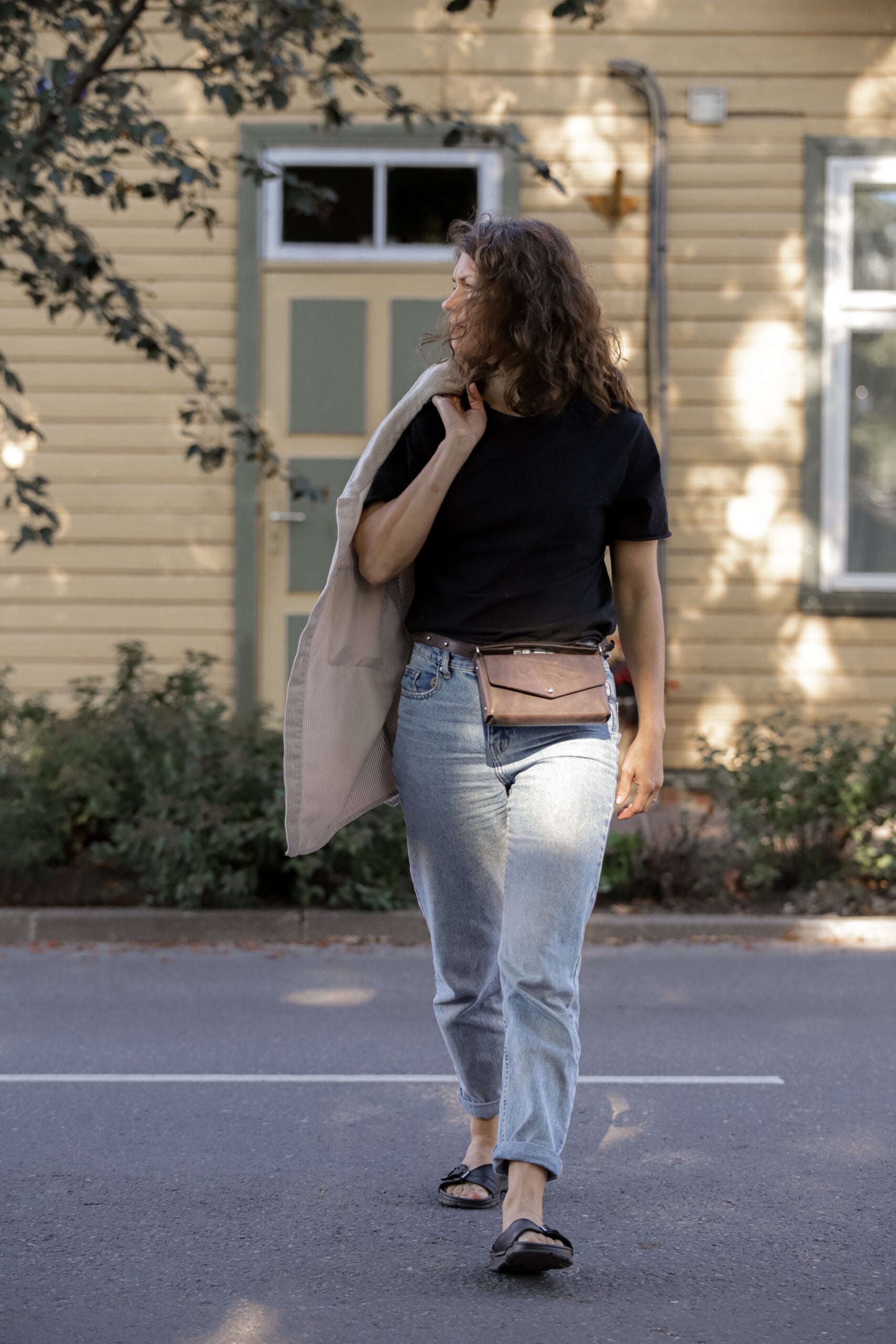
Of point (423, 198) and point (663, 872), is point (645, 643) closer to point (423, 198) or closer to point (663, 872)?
point (663, 872)

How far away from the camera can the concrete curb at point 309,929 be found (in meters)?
7.25

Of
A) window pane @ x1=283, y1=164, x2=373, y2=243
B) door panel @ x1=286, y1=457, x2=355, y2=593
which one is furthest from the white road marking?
window pane @ x1=283, y1=164, x2=373, y2=243

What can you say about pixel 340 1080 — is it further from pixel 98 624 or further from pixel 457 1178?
pixel 98 624

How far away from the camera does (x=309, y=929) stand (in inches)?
286

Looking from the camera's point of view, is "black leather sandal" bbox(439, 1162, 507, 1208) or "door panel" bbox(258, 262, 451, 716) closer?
"black leather sandal" bbox(439, 1162, 507, 1208)

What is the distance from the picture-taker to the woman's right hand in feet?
10.5

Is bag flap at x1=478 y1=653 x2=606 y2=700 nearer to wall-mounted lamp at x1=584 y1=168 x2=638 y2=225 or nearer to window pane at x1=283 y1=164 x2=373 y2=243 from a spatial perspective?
wall-mounted lamp at x1=584 y1=168 x2=638 y2=225

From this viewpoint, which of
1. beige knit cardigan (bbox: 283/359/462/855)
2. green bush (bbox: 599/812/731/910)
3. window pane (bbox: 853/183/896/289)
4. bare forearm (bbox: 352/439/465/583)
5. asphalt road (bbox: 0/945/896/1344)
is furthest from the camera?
window pane (bbox: 853/183/896/289)

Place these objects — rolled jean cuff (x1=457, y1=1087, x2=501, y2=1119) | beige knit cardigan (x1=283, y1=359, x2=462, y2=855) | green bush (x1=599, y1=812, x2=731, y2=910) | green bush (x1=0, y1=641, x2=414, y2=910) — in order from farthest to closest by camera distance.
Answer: green bush (x1=599, y1=812, x2=731, y2=910) → green bush (x1=0, y1=641, x2=414, y2=910) → rolled jean cuff (x1=457, y1=1087, x2=501, y2=1119) → beige knit cardigan (x1=283, y1=359, x2=462, y2=855)

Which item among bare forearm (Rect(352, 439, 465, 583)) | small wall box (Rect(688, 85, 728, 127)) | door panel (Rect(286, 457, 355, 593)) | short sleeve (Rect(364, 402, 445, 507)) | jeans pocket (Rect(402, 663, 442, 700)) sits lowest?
jeans pocket (Rect(402, 663, 442, 700))

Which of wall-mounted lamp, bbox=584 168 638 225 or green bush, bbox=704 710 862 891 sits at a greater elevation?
wall-mounted lamp, bbox=584 168 638 225

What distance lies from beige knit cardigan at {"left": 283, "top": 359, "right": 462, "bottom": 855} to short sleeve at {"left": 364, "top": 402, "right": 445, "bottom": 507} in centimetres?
4

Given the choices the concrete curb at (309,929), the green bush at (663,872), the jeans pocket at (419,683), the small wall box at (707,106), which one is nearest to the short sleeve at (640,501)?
the jeans pocket at (419,683)

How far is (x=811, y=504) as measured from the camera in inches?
416
